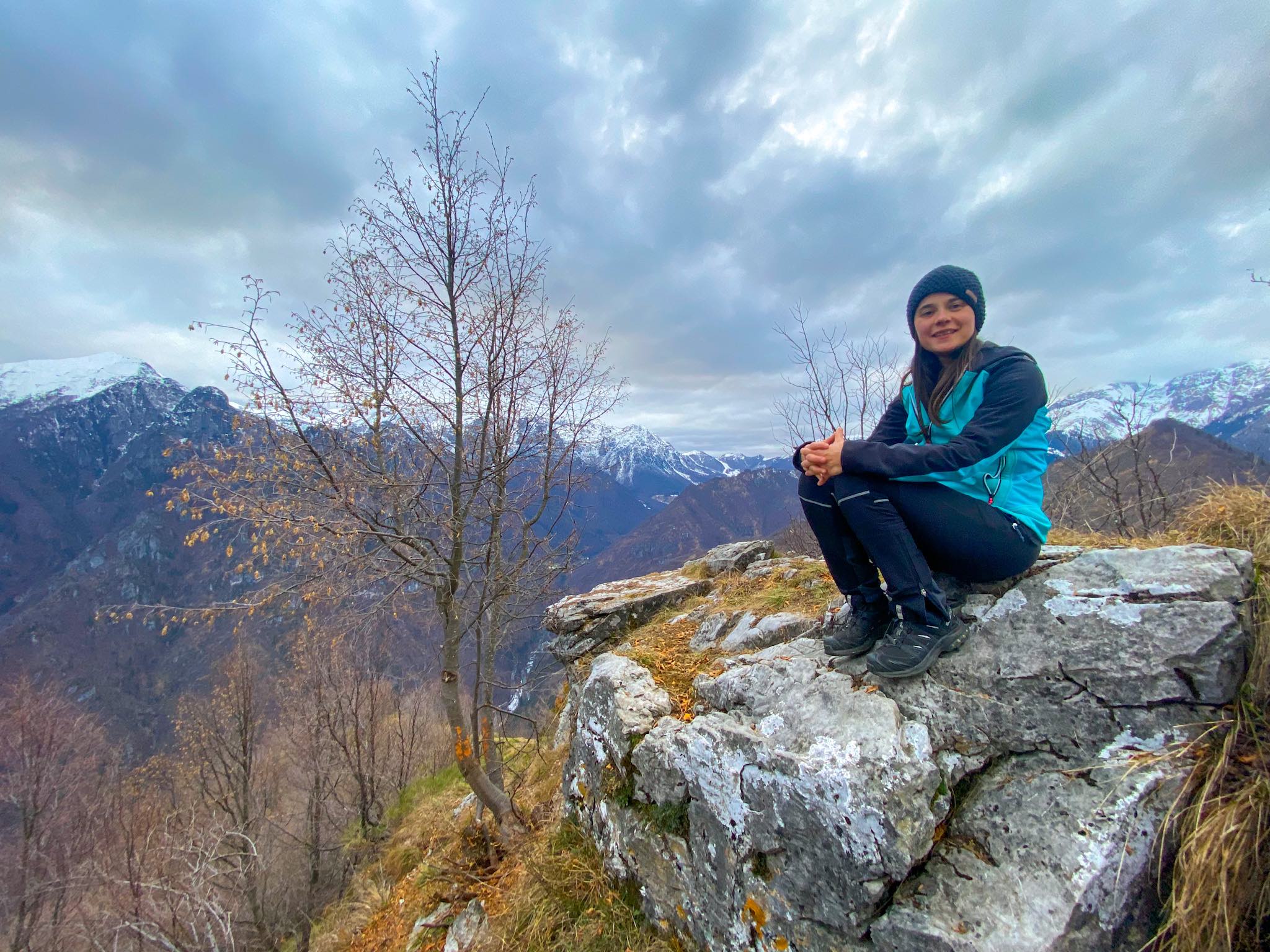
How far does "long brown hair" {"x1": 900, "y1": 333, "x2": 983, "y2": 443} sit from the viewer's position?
3033 millimetres

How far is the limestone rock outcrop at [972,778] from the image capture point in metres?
2.06

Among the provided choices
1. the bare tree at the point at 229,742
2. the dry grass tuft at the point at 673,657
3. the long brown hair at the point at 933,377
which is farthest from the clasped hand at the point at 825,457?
the bare tree at the point at 229,742

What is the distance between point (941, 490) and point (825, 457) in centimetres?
68

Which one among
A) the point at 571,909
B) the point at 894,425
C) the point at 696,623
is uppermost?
the point at 894,425

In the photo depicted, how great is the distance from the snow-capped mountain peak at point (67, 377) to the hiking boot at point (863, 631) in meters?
245

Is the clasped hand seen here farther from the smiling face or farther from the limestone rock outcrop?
the limestone rock outcrop

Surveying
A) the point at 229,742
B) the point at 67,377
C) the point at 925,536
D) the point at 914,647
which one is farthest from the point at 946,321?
the point at 67,377

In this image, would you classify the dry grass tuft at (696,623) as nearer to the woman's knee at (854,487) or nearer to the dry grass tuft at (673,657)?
the dry grass tuft at (673,657)

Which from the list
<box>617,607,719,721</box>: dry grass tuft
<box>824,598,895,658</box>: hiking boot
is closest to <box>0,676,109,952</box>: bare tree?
<box>617,607,719,721</box>: dry grass tuft

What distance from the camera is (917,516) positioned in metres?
2.83

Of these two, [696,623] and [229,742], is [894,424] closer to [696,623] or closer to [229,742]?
[696,623]

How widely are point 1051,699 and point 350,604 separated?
6880 mm

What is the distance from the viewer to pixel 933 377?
3244 millimetres

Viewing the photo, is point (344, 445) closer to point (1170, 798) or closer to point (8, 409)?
point (1170, 798)
